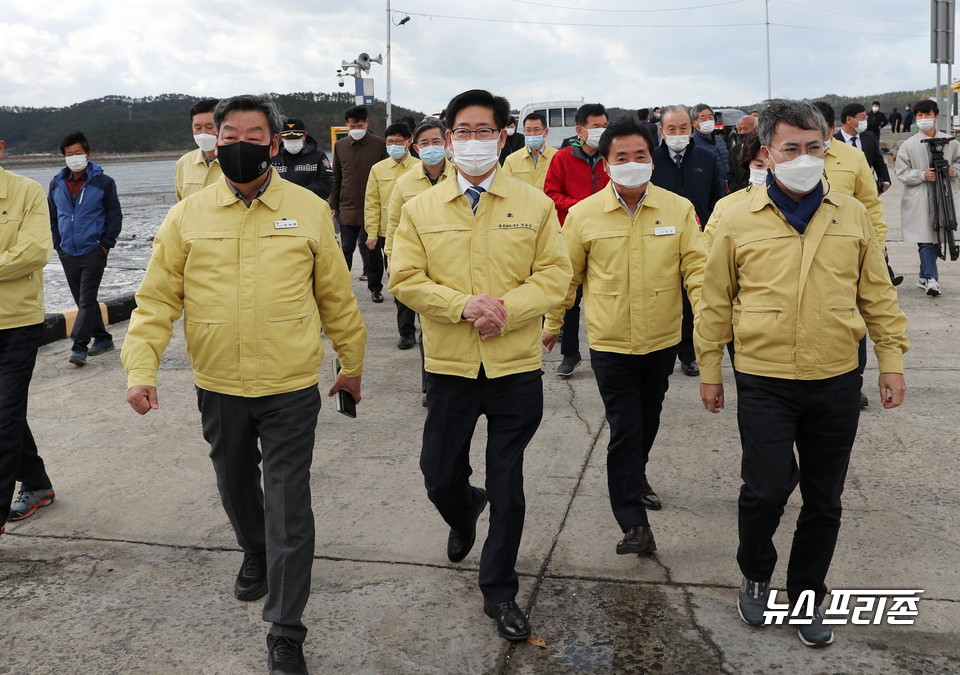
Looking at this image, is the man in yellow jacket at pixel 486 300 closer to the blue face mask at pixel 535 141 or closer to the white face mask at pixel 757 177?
the white face mask at pixel 757 177

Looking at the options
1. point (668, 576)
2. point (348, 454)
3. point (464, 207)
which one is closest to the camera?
point (464, 207)

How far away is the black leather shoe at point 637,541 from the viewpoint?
3986 mm

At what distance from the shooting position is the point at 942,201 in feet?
30.2

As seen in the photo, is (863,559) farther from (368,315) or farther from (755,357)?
(368,315)

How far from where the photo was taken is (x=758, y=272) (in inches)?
129

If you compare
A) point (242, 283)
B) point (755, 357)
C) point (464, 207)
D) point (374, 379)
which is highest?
point (464, 207)

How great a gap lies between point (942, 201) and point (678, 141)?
4.20m

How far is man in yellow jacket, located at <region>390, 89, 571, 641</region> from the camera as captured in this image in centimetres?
346

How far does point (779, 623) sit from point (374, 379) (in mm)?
4370

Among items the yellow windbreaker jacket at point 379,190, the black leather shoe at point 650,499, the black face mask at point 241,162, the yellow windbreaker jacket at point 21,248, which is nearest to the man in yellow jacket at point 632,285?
the black leather shoe at point 650,499

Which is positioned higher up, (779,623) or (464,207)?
(464,207)

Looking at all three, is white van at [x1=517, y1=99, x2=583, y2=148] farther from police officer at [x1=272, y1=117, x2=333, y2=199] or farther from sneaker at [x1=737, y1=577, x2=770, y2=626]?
sneaker at [x1=737, y1=577, x2=770, y2=626]

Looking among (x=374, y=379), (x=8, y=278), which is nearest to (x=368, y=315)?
(x=374, y=379)

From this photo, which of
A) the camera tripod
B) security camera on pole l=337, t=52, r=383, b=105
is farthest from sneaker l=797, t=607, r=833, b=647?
security camera on pole l=337, t=52, r=383, b=105
